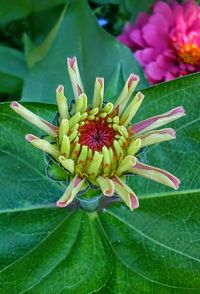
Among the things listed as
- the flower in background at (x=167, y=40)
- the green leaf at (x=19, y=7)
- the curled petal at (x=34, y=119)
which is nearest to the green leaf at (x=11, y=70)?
the green leaf at (x=19, y=7)

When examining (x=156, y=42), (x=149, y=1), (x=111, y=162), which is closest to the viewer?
(x=111, y=162)

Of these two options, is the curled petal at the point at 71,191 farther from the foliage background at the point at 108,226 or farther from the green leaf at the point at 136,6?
the green leaf at the point at 136,6

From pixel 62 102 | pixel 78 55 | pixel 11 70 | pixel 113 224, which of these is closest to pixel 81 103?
pixel 62 102

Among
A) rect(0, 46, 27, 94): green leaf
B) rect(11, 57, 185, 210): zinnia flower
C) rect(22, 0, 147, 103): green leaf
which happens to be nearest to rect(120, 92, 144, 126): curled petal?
rect(11, 57, 185, 210): zinnia flower

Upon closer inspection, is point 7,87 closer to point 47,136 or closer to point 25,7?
point 25,7

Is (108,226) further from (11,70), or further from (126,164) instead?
(11,70)

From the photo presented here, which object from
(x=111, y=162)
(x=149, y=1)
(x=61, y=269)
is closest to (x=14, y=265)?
(x=61, y=269)
